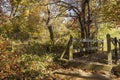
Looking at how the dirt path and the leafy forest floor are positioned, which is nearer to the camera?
the leafy forest floor

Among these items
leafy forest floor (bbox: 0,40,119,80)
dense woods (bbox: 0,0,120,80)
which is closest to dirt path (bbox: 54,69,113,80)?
leafy forest floor (bbox: 0,40,119,80)

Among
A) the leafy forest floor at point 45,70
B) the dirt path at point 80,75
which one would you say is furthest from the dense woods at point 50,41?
the dirt path at point 80,75

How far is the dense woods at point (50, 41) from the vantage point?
999 cm

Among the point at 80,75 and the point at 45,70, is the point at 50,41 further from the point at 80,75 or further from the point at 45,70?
the point at 80,75

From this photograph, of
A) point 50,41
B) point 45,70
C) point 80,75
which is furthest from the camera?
point 50,41

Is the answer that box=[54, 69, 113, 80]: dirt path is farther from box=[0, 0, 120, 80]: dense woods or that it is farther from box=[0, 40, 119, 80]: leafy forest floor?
box=[0, 0, 120, 80]: dense woods

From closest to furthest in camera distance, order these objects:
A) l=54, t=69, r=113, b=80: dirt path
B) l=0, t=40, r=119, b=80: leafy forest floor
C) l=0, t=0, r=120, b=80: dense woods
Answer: l=0, t=40, r=119, b=80: leafy forest floor < l=54, t=69, r=113, b=80: dirt path < l=0, t=0, r=120, b=80: dense woods

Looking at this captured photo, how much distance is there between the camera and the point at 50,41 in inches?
656

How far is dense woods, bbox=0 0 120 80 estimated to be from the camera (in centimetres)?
999

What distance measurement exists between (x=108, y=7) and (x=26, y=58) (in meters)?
7.56

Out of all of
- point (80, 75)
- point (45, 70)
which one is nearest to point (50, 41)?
point (45, 70)

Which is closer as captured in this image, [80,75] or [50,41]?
[80,75]

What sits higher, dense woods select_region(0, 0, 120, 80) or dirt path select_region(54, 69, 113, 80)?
dense woods select_region(0, 0, 120, 80)

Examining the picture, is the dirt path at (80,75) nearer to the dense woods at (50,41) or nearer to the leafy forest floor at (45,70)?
the leafy forest floor at (45,70)
